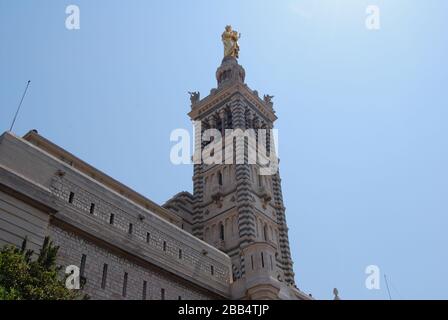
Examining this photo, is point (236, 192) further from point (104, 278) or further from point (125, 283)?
point (104, 278)

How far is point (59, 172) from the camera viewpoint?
19.4 m

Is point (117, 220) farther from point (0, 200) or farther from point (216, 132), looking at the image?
point (216, 132)

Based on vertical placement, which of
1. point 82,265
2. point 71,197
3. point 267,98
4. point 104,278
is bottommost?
point 104,278

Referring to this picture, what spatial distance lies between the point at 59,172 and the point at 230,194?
2278 cm

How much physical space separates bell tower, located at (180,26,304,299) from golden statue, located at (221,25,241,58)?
304cm

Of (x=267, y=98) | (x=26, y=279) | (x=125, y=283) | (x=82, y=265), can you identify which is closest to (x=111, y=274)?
(x=125, y=283)

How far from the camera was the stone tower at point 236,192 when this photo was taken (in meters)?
38.2

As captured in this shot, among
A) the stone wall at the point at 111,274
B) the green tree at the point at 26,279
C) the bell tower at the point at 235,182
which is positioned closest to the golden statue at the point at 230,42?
the bell tower at the point at 235,182

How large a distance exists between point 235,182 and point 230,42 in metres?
21.9

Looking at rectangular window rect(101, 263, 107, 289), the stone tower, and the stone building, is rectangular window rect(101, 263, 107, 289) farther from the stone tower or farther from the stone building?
the stone tower

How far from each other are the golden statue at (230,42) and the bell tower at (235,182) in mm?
3037

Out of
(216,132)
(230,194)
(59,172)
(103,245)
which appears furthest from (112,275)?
(216,132)

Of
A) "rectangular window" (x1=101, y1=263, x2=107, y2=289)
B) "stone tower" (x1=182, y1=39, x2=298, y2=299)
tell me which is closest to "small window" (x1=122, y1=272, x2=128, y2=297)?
"rectangular window" (x1=101, y1=263, x2=107, y2=289)

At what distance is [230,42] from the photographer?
186 feet
